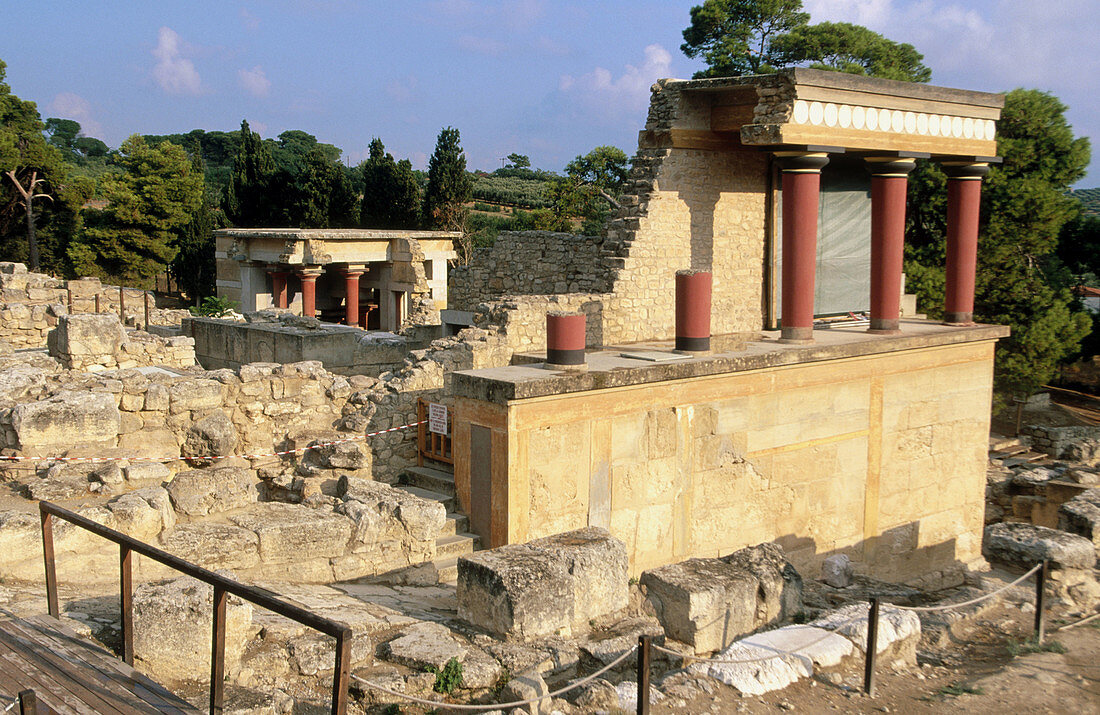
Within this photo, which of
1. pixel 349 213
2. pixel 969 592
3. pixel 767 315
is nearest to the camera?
pixel 969 592

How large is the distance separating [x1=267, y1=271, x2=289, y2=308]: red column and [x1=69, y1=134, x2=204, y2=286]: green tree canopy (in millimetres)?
8367

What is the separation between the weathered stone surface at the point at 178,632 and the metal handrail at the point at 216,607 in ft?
0.48

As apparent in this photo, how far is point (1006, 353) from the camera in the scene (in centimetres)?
2378

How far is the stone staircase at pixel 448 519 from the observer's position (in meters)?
7.84

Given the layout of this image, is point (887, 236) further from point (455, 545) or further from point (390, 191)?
point (390, 191)

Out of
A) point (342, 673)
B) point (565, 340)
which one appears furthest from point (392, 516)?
point (342, 673)

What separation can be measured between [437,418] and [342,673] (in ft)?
19.1

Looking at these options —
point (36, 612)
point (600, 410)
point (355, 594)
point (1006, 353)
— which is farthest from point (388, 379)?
point (1006, 353)

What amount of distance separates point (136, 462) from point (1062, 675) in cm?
766

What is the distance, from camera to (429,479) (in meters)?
9.59

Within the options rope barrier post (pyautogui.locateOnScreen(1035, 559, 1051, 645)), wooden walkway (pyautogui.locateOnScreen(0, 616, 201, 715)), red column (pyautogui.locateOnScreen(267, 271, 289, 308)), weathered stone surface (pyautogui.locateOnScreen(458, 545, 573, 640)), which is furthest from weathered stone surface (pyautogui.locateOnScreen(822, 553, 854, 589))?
red column (pyautogui.locateOnScreen(267, 271, 289, 308))

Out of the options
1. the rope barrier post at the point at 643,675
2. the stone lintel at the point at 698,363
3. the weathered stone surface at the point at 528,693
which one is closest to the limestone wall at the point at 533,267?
the stone lintel at the point at 698,363

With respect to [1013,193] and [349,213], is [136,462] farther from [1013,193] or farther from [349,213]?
[349,213]

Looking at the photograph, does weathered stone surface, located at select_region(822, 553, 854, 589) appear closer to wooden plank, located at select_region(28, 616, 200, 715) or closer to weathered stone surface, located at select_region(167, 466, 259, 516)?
weathered stone surface, located at select_region(167, 466, 259, 516)
